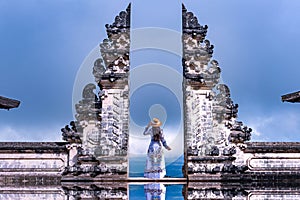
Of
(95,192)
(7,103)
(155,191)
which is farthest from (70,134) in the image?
(155,191)

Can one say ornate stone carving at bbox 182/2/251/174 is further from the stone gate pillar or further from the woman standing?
the stone gate pillar

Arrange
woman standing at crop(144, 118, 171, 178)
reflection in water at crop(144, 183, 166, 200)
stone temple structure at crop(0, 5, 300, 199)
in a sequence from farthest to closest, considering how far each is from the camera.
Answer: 1. stone temple structure at crop(0, 5, 300, 199)
2. woman standing at crop(144, 118, 171, 178)
3. reflection in water at crop(144, 183, 166, 200)

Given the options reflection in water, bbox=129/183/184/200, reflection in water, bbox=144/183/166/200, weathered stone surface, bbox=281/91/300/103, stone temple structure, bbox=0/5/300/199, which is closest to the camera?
reflection in water, bbox=144/183/166/200

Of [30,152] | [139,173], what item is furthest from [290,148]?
[30,152]

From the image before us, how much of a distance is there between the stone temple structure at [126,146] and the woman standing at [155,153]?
0.95 ft

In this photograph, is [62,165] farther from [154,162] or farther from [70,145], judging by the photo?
[154,162]

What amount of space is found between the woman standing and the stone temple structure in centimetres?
29

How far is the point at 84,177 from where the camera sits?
13.0 meters

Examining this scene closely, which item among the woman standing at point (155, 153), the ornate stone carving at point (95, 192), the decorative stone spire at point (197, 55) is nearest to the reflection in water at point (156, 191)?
the ornate stone carving at point (95, 192)

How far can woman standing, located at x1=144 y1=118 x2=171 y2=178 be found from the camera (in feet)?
41.1

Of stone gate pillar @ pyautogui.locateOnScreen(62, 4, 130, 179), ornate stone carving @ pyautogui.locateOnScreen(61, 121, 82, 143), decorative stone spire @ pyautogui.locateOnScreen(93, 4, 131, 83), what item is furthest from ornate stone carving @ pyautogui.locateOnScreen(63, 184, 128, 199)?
decorative stone spire @ pyautogui.locateOnScreen(93, 4, 131, 83)

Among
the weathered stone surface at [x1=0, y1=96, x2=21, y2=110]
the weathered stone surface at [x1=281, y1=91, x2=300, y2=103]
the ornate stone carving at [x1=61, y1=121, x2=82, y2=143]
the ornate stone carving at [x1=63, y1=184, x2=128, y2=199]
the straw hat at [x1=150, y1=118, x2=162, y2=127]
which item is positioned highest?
the weathered stone surface at [x1=281, y1=91, x2=300, y2=103]

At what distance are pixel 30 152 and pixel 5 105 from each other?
215cm

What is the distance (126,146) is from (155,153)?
1.35 m
